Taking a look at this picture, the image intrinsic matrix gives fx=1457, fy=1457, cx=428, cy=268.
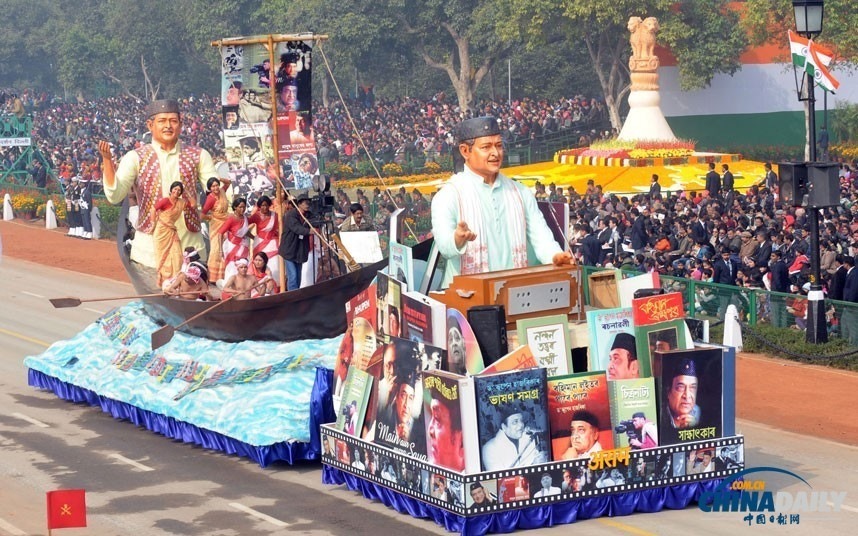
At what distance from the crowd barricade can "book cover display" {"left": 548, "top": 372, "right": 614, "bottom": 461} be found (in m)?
8.13

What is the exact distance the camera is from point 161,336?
16641 mm


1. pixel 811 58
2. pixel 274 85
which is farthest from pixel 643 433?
pixel 811 58

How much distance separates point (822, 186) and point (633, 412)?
364 inches

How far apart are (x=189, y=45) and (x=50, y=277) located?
56.2 meters

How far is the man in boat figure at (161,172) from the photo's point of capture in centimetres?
1872

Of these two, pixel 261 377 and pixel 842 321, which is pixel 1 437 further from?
pixel 842 321

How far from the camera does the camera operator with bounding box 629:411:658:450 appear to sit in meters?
13.0

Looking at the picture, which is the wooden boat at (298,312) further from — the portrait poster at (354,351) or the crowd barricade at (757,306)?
the crowd barricade at (757,306)

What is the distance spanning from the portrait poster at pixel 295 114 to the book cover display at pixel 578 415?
6.29 m

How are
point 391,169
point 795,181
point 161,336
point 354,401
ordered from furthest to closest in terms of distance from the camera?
point 391,169
point 795,181
point 161,336
point 354,401

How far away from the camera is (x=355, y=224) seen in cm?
2055

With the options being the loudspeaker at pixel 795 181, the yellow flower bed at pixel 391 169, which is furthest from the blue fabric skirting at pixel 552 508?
the yellow flower bed at pixel 391 169

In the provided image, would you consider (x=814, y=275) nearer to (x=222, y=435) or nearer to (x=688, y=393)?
(x=688, y=393)

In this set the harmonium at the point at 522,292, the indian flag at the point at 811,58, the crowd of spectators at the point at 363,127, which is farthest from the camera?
the crowd of spectators at the point at 363,127
